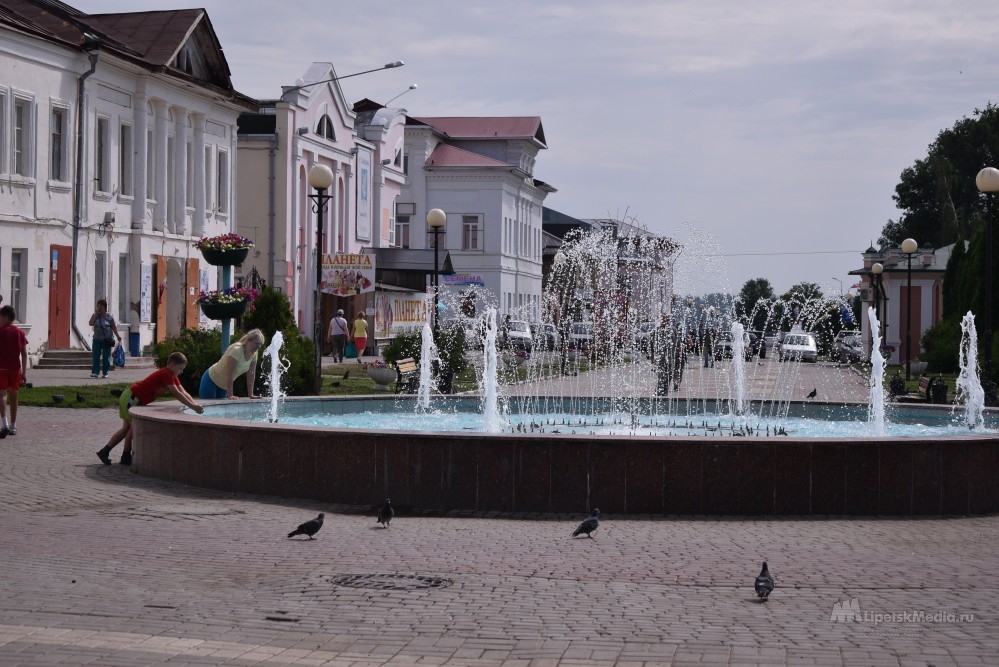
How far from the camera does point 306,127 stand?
163ft

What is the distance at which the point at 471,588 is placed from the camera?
26.1ft

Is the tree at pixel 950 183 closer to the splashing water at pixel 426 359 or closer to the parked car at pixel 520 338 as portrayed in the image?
the parked car at pixel 520 338

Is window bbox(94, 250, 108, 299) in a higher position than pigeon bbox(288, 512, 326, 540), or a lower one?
higher

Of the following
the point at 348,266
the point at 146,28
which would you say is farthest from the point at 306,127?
the point at 146,28

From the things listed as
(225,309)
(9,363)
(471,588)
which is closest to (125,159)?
(225,309)

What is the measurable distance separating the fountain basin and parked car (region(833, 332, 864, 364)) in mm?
46735

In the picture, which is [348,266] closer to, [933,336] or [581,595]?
[933,336]

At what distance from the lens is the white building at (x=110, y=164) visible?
103 ft

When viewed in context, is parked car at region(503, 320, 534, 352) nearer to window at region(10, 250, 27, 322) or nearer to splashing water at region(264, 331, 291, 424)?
window at region(10, 250, 27, 322)

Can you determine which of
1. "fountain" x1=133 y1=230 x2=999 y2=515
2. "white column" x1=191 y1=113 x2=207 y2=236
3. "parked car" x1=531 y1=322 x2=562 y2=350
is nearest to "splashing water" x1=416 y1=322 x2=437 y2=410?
"fountain" x1=133 y1=230 x2=999 y2=515

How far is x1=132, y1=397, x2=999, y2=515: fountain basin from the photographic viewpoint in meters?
10.8

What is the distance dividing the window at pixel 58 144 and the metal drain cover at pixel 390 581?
2683 centimetres

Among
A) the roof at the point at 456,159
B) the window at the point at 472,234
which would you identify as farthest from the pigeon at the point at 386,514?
the window at the point at 472,234

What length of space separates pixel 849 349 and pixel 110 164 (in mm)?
34529
